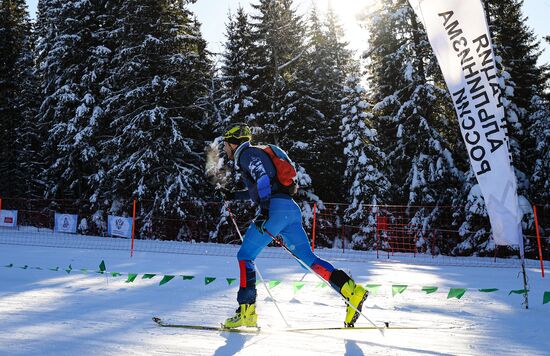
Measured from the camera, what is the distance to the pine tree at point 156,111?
20797mm

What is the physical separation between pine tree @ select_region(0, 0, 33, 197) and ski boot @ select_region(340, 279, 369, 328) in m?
30.9

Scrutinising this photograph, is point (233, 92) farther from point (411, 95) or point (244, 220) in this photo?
point (411, 95)

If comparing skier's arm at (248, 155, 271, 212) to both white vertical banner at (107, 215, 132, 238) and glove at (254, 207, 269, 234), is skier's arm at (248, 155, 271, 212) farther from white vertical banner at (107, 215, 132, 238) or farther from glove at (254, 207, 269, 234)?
white vertical banner at (107, 215, 132, 238)

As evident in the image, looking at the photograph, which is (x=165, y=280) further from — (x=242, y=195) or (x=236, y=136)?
(x=236, y=136)

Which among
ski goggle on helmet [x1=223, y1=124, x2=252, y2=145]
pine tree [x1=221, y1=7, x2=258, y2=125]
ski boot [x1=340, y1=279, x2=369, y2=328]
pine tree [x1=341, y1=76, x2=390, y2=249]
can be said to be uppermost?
pine tree [x1=221, y1=7, x2=258, y2=125]

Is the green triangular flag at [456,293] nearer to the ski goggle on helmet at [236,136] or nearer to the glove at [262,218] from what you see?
the glove at [262,218]

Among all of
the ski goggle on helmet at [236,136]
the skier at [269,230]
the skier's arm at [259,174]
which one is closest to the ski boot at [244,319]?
the skier at [269,230]

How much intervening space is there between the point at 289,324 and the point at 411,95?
18.9 metres

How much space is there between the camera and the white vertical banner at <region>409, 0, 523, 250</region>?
6039 mm

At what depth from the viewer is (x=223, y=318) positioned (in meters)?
4.95

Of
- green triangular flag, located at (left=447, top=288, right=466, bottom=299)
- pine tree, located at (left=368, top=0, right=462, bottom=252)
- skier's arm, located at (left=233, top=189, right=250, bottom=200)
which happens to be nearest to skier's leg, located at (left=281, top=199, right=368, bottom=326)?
skier's arm, located at (left=233, top=189, right=250, bottom=200)

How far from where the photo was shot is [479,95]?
6.15m

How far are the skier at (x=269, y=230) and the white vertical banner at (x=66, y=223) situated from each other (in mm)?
14178

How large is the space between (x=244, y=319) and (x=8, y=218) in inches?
671
